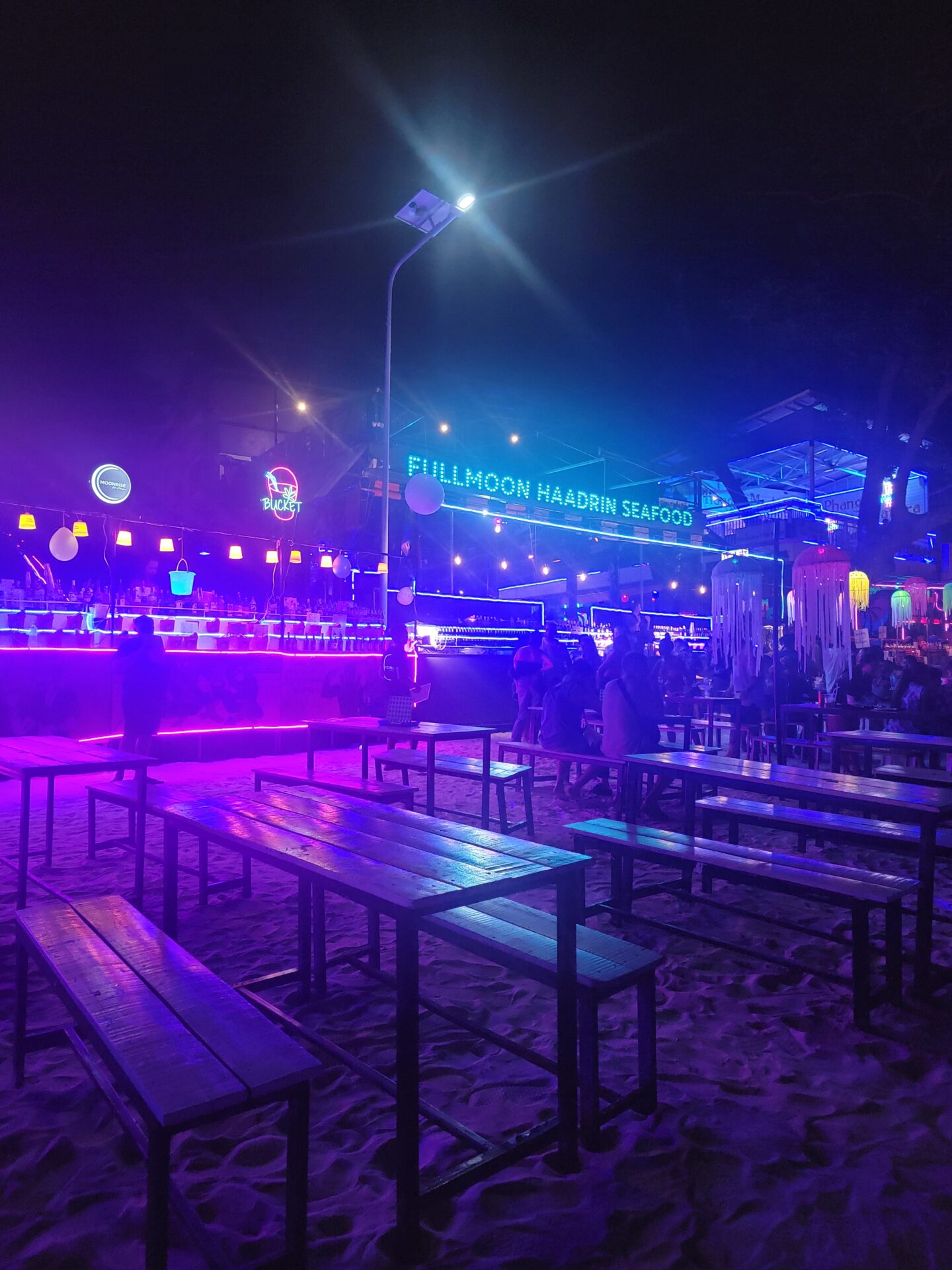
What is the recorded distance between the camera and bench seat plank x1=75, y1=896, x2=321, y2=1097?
148 cm

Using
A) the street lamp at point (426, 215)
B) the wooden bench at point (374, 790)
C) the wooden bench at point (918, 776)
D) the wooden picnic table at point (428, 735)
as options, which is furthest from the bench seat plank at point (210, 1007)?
the street lamp at point (426, 215)

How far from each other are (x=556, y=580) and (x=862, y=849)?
47.9 feet

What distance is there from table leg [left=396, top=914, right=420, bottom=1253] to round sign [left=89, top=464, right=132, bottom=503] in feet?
32.3

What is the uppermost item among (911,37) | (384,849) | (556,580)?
(911,37)

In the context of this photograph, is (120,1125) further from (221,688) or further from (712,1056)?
(221,688)

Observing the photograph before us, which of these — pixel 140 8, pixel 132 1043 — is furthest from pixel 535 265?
pixel 132 1043

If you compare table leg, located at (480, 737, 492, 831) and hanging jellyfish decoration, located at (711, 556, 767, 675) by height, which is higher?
hanging jellyfish decoration, located at (711, 556, 767, 675)

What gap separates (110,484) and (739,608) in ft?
27.4

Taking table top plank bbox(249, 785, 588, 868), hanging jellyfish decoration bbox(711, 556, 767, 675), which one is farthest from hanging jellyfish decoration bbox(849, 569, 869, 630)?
table top plank bbox(249, 785, 588, 868)

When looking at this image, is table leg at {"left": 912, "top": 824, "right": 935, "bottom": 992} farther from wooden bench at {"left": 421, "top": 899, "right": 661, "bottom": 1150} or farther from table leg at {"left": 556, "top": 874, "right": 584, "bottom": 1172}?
table leg at {"left": 556, "top": 874, "right": 584, "bottom": 1172}

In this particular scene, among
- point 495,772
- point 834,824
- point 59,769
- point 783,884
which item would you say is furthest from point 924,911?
point 59,769

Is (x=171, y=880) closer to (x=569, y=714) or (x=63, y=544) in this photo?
(x=569, y=714)

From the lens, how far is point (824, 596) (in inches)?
253

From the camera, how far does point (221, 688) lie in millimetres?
9172
